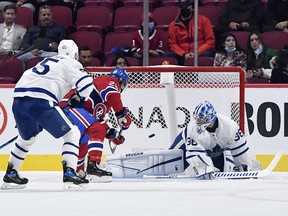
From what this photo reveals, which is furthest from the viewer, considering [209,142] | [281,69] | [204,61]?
[204,61]

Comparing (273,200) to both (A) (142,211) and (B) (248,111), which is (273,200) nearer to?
(A) (142,211)

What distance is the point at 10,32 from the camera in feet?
36.0

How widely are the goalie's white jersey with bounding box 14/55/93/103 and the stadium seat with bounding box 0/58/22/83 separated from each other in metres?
3.20

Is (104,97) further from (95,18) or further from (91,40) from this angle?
(95,18)

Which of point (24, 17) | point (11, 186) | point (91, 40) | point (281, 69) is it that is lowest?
point (11, 186)

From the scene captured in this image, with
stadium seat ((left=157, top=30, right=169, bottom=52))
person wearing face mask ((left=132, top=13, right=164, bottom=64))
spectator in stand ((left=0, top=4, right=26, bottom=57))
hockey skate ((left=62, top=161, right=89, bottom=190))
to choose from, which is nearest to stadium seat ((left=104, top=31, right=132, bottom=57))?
person wearing face mask ((left=132, top=13, right=164, bottom=64))

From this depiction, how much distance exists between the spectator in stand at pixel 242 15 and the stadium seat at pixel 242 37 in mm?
136

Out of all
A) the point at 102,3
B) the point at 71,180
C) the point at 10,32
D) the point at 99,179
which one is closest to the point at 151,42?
the point at 10,32

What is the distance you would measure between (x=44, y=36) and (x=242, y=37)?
2.06 meters

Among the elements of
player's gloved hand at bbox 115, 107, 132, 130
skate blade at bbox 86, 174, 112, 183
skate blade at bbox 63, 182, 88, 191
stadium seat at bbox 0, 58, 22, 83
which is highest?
stadium seat at bbox 0, 58, 22, 83

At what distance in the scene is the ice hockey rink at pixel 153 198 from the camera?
17.4 ft

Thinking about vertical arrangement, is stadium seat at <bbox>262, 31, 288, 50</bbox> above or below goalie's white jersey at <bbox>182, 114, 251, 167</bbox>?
above

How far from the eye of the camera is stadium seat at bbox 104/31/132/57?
1099cm

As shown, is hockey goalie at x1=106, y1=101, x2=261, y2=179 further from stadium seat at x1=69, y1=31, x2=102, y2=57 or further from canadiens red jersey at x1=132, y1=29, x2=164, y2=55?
stadium seat at x1=69, y1=31, x2=102, y2=57
